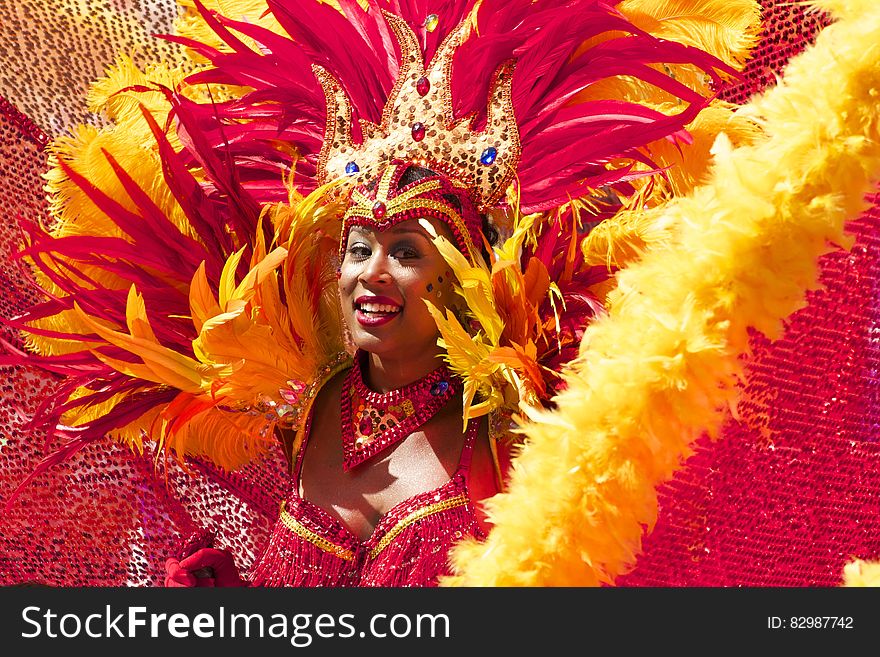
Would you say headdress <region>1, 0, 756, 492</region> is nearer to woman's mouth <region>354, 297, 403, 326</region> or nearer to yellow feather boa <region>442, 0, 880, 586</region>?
woman's mouth <region>354, 297, 403, 326</region>

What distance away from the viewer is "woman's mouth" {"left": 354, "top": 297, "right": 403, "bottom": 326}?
1.79 m

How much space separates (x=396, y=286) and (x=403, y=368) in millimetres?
161

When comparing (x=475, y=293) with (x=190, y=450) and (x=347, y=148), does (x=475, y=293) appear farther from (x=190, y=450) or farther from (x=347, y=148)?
(x=190, y=450)

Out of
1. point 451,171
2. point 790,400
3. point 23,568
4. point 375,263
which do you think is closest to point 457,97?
point 451,171

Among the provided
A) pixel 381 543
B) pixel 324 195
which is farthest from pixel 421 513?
pixel 324 195

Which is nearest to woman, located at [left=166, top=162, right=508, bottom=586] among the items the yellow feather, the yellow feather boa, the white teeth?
the white teeth

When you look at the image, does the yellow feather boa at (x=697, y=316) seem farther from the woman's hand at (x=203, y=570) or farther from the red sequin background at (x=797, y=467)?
the woman's hand at (x=203, y=570)

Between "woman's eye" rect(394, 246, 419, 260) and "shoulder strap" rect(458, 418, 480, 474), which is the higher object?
"woman's eye" rect(394, 246, 419, 260)

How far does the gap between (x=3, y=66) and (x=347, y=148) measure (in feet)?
3.20

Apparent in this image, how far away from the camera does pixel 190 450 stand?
225 cm

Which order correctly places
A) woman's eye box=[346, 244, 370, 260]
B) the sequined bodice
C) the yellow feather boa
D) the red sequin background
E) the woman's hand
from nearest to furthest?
1. the yellow feather boa
2. the red sequin background
3. the sequined bodice
4. woman's eye box=[346, 244, 370, 260]
5. the woman's hand

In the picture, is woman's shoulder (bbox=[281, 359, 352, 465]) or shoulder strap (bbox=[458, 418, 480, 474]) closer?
shoulder strap (bbox=[458, 418, 480, 474])

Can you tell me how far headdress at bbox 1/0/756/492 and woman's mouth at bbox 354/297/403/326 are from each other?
4.6 inches

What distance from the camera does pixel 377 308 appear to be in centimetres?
180
